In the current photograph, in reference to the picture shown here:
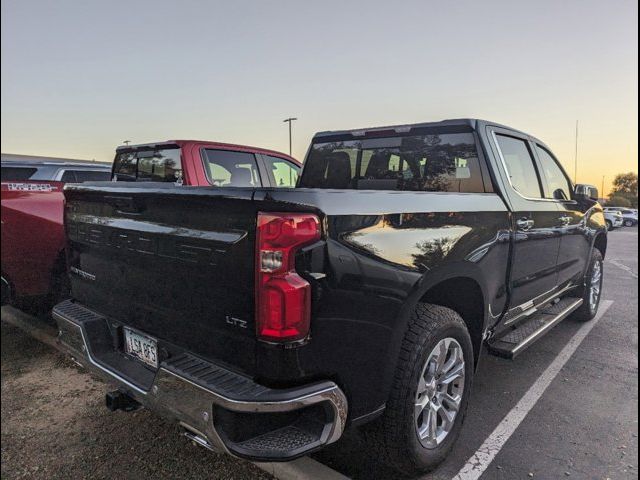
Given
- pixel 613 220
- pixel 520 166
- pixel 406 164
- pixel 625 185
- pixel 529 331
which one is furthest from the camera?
pixel 625 185

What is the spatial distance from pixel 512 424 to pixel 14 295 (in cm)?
441

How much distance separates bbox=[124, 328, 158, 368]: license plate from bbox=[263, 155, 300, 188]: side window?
4.11 metres

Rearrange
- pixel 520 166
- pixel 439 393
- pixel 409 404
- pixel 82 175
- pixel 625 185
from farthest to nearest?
pixel 625 185, pixel 82 175, pixel 520 166, pixel 439 393, pixel 409 404

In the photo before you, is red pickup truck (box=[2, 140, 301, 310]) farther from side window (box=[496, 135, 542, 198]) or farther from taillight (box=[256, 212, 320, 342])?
taillight (box=[256, 212, 320, 342])

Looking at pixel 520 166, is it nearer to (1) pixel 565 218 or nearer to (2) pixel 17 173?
(1) pixel 565 218

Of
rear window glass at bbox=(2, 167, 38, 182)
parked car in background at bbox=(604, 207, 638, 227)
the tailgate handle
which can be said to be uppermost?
rear window glass at bbox=(2, 167, 38, 182)

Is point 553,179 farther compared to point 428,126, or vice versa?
point 553,179

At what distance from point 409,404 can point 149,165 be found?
459 centimetres

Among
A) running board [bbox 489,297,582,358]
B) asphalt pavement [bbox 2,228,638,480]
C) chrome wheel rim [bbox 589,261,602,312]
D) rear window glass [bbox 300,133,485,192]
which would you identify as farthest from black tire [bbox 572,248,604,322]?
rear window glass [bbox 300,133,485,192]

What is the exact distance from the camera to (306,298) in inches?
72.8

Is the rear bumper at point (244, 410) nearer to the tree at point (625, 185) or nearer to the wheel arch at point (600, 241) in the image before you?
the wheel arch at point (600, 241)

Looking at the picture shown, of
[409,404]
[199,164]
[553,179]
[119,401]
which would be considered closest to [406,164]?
[553,179]

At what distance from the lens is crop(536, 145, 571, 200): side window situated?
4227 mm

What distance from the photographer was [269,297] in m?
1.82
